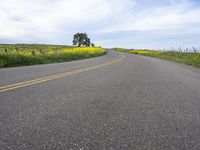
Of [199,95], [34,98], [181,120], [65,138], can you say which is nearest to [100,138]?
[65,138]

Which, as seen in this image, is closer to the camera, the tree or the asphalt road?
the asphalt road

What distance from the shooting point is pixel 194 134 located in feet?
11.2

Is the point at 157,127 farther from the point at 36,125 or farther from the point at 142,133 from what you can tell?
the point at 36,125

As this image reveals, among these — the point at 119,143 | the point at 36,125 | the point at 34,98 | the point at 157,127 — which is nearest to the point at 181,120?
the point at 157,127

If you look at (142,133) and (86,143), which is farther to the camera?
(142,133)

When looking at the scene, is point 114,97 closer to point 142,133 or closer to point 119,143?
point 142,133

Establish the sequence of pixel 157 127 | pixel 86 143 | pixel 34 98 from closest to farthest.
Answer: pixel 86 143 < pixel 157 127 < pixel 34 98

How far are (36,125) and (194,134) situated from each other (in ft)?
6.90

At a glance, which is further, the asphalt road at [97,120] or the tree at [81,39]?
the tree at [81,39]

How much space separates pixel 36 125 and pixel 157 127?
1665 mm

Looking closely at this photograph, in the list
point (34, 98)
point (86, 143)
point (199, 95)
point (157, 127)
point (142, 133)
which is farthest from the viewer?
point (199, 95)

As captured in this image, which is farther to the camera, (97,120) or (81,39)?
(81,39)

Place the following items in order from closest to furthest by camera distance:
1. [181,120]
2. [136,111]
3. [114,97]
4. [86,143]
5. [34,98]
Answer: [86,143] < [181,120] < [136,111] < [34,98] < [114,97]

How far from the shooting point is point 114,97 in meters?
5.62
